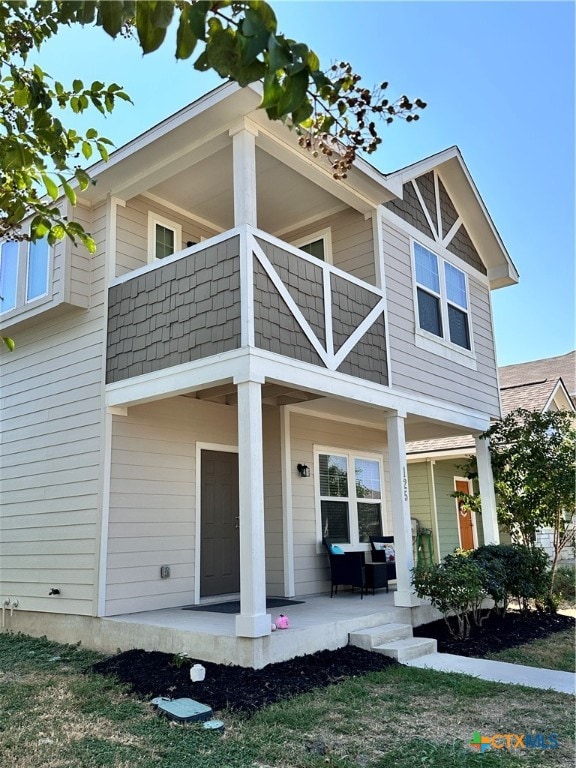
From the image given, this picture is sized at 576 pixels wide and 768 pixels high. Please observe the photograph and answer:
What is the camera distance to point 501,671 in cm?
A: 619

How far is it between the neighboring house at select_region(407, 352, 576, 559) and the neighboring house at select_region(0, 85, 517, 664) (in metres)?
3.78

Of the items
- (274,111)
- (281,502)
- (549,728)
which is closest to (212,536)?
(281,502)

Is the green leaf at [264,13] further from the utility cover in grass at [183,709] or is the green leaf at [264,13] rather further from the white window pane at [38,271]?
the white window pane at [38,271]

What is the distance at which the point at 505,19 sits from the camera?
4.55m

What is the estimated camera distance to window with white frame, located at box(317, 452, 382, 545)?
10.0m

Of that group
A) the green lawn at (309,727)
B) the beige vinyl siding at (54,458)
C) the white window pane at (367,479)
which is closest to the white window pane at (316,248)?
the beige vinyl siding at (54,458)

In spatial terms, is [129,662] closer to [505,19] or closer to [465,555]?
[465,555]

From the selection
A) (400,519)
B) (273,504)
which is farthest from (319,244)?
(400,519)

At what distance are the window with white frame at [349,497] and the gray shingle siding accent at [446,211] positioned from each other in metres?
4.23

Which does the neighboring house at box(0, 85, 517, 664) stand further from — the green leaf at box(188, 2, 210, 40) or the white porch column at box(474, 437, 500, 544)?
the green leaf at box(188, 2, 210, 40)

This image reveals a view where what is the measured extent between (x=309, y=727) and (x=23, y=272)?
7167 millimetres

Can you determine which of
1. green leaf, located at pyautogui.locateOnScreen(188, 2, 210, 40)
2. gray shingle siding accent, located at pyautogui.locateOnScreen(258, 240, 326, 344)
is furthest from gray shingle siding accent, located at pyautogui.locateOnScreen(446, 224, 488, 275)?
green leaf, located at pyautogui.locateOnScreen(188, 2, 210, 40)

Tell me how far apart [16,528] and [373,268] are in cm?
608

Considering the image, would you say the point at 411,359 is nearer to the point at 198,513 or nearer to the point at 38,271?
the point at 198,513
